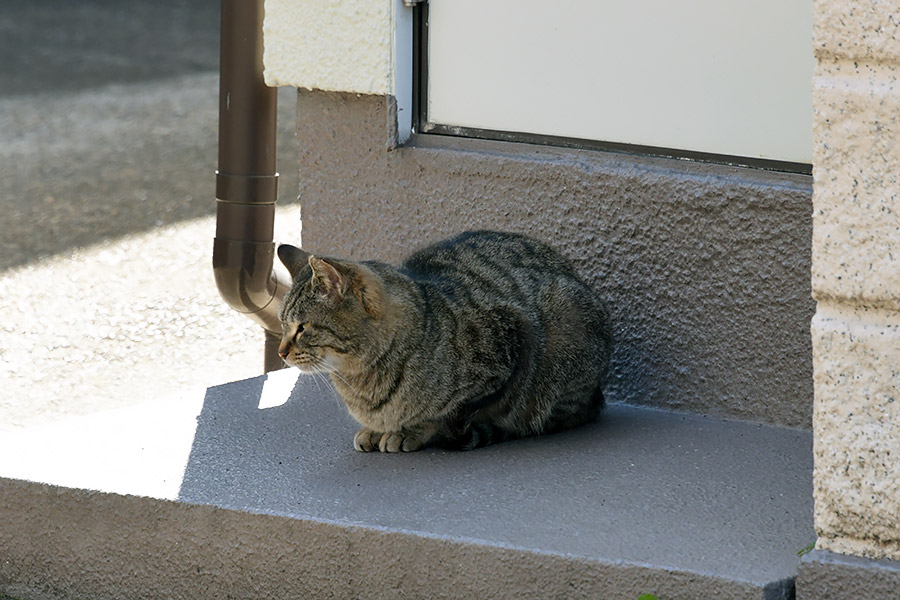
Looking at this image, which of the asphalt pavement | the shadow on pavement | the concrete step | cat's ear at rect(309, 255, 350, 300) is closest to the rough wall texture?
the concrete step

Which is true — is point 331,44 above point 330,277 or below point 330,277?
above

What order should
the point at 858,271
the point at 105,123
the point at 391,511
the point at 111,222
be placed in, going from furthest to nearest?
the point at 105,123 → the point at 111,222 → the point at 391,511 → the point at 858,271

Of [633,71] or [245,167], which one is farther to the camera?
[245,167]

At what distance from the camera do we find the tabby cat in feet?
10.3

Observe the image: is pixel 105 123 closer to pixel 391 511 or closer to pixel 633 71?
pixel 633 71

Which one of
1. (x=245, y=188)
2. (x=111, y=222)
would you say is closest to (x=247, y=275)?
(x=245, y=188)

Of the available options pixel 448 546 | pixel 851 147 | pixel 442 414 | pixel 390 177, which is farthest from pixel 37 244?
pixel 851 147

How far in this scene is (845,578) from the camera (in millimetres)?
2311

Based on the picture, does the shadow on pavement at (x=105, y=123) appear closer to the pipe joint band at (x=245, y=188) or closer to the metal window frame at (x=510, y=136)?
the pipe joint band at (x=245, y=188)

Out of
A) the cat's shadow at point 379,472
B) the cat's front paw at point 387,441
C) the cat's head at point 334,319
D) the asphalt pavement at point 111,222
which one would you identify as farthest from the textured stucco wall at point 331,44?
the asphalt pavement at point 111,222

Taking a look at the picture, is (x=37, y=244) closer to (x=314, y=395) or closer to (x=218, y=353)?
(x=218, y=353)

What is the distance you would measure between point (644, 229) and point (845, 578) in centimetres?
138

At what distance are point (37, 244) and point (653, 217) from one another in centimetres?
410

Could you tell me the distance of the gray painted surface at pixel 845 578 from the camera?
228 centimetres
